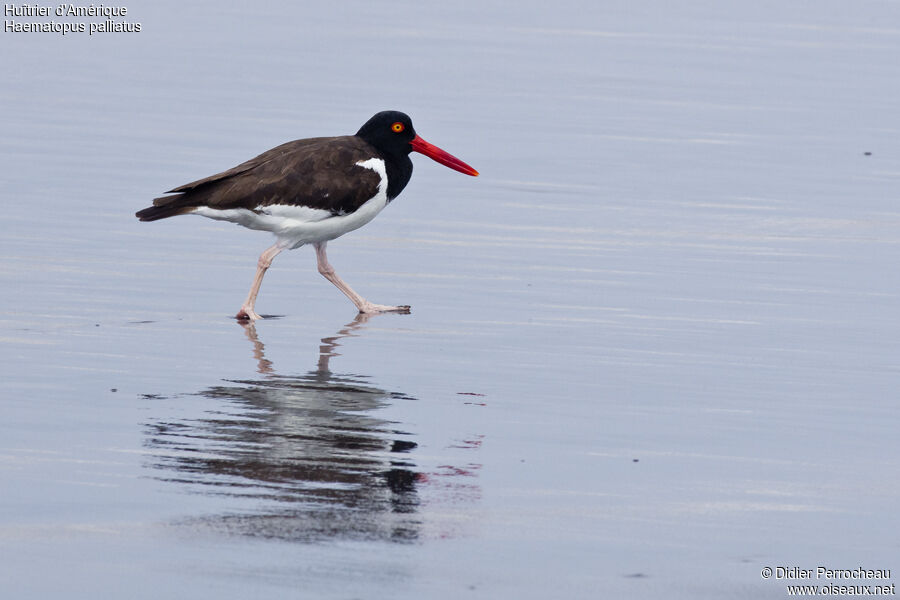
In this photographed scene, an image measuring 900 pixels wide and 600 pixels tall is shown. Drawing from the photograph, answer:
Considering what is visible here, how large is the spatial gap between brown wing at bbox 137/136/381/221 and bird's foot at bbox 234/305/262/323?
2.90ft

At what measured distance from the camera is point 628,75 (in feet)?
61.7

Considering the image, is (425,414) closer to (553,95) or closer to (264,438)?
(264,438)

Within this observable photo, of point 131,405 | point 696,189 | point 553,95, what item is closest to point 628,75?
point 553,95

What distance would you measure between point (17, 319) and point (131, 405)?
6.61 feet

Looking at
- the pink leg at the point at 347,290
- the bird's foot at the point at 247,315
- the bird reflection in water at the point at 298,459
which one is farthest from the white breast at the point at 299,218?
the bird reflection in water at the point at 298,459

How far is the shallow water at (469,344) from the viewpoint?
552 centimetres

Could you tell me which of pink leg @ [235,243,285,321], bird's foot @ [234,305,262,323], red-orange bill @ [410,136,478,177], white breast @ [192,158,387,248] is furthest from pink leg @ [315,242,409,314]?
red-orange bill @ [410,136,478,177]

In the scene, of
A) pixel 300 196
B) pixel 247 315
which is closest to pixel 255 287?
pixel 247 315

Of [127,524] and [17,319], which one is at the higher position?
[17,319]

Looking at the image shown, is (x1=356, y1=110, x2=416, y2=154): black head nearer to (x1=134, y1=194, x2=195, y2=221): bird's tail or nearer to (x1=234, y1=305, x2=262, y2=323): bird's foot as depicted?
(x1=134, y1=194, x2=195, y2=221): bird's tail

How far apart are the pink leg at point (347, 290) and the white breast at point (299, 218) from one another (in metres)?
0.13

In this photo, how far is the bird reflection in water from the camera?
5.62 meters

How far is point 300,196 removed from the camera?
10.1 meters

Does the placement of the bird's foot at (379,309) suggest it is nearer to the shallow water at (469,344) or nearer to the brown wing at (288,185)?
the shallow water at (469,344)
